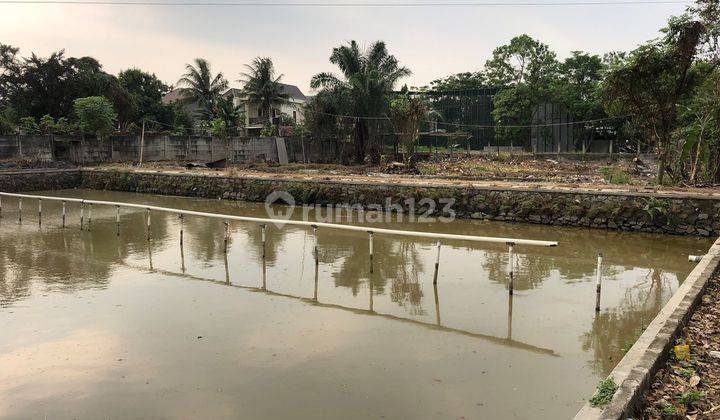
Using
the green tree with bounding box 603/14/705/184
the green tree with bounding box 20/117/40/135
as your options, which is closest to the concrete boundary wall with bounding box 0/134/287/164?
the green tree with bounding box 20/117/40/135

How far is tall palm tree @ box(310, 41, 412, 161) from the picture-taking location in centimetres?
2875

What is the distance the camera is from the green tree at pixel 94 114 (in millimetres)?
27281

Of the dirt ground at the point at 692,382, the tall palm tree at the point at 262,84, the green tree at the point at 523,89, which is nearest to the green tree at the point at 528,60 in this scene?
the green tree at the point at 523,89

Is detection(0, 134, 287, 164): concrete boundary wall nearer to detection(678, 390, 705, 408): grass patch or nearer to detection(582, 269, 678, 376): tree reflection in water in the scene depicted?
detection(582, 269, 678, 376): tree reflection in water

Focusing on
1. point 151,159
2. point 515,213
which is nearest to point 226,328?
point 515,213

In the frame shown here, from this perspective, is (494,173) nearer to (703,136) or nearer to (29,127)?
(703,136)

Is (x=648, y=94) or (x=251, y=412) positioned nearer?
(x=251, y=412)

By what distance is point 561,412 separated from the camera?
4.67m

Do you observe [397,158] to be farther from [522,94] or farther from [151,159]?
[151,159]

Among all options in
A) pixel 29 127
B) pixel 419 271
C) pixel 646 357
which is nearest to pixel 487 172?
pixel 419 271

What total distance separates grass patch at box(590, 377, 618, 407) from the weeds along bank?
10666 mm

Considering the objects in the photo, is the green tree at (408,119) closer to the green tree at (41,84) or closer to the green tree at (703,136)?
the green tree at (703,136)

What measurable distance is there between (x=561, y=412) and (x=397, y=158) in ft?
80.9

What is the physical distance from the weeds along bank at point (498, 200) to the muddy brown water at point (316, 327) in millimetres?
938
